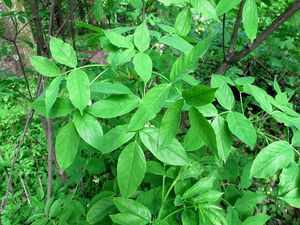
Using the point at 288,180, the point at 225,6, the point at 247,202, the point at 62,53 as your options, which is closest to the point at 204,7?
the point at 225,6

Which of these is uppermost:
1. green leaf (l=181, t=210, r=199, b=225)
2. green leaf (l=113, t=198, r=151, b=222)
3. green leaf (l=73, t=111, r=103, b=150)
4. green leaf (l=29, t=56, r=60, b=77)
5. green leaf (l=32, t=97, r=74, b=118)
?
green leaf (l=29, t=56, r=60, b=77)

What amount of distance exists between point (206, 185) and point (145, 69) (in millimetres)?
370

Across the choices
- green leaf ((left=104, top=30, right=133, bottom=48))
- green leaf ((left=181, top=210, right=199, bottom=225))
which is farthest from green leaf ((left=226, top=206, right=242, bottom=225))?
green leaf ((left=104, top=30, right=133, bottom=48))

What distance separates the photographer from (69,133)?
0.75m

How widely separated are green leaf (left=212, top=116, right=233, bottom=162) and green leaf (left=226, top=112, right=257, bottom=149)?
3 cm

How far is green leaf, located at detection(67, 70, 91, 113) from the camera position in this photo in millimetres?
700

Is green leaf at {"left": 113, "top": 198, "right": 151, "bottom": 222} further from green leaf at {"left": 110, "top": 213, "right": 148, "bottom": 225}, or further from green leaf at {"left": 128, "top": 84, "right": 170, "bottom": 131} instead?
green leaf at {"left": 128, "top": 84, "right": 170, "bottom": 131}

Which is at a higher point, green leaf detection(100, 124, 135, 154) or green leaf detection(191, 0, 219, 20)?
green leaf detection(191, 0, 219, 20)

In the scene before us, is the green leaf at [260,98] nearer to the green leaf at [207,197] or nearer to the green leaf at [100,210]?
the green leaf at [207,197]

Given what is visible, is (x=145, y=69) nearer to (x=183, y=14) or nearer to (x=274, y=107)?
(x=183, y=14)

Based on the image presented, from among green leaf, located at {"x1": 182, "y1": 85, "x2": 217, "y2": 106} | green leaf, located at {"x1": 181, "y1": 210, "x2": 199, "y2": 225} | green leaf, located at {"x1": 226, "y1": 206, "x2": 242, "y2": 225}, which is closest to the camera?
green leaf, located at {"x1": 182, "y1": 85, "x2": 217, "y2": 106}

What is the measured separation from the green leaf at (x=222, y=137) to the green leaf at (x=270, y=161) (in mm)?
76

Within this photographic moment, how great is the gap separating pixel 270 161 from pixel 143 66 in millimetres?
401

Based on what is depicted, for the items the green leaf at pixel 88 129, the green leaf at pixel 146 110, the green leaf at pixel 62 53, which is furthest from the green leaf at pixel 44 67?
the green leaf at pixel 146 110
